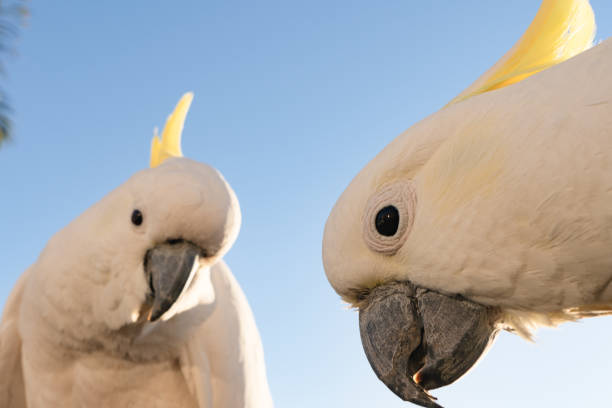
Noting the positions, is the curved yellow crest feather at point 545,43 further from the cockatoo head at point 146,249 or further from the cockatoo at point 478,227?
the cockatoo head at point 146,249

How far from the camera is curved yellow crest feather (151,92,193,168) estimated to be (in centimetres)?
322

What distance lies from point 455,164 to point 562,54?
0.62 meters

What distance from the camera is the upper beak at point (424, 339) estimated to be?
4.53ft

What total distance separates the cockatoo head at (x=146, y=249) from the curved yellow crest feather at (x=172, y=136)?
0.59 meters

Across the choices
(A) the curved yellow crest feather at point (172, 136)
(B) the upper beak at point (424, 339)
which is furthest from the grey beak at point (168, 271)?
(B) the upper beak at point (424, 339)

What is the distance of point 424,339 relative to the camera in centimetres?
142

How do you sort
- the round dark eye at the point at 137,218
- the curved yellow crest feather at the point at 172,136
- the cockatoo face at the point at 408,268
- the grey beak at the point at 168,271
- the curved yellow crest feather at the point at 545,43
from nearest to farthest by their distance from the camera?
the cockatoo face at the point at 408,268
the curved yellow crest feather at the point at 545,43
the grey beak at the point at 168,271
the round dark eye at the point at 137,218
the curved yellow crest feather at the point at 172,136

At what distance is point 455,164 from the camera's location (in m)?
1.39

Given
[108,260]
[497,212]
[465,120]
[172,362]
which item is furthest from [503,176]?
[172,362]

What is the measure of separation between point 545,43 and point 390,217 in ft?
2.50

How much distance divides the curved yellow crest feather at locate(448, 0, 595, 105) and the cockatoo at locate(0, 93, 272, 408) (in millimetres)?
1337

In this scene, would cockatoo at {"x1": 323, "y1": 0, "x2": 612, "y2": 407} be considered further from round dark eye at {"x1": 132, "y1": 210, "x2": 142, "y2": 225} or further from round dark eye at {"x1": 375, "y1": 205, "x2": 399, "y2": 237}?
round dark eye at {"x1": 132, "y1": 210, "x2": 142, "y2": 225}

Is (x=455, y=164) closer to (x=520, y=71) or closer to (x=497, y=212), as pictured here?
(x=497, y=212)

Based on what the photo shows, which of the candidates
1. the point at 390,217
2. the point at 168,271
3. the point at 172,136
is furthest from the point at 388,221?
the point at 172,136
